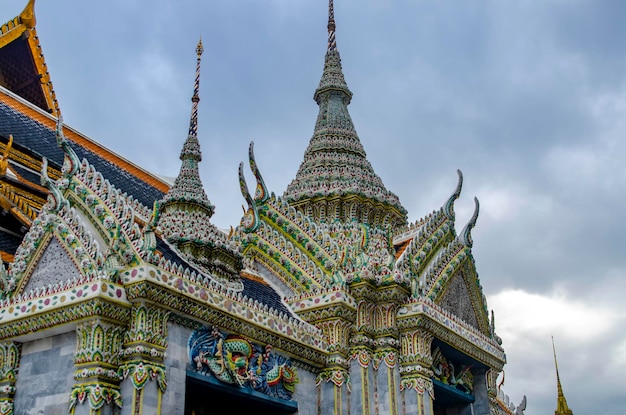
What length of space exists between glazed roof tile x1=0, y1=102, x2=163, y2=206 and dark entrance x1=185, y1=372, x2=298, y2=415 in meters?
5.78

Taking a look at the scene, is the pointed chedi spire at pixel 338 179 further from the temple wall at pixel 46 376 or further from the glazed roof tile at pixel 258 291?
the temple wall at pixel 46 376

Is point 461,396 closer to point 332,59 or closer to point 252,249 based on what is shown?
point 252,249

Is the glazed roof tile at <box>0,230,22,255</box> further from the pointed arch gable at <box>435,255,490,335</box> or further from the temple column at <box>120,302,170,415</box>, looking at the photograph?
the pointed arch gable at <box>435,255,490,335</box>

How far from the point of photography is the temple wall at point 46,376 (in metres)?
10.5

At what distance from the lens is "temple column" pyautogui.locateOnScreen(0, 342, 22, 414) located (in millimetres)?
10922

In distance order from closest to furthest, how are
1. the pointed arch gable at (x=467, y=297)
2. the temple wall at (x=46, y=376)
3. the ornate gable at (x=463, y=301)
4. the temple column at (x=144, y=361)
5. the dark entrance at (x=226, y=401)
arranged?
the temple column at (x=144, y=361) < the temple wall at (x=46, y=376) < the dark entrance at (x=226, y=401) < the ornate gable at (x=463, y=301) < the pointed arch gable at (x=467, y=297)

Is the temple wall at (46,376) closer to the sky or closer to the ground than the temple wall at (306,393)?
closer to the ground

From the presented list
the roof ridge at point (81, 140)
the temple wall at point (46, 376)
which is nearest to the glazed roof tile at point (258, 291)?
the temple wall at point (46, 376)

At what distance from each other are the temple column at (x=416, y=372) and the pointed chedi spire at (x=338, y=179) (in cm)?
417

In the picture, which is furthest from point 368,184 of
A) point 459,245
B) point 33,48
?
point 33,48

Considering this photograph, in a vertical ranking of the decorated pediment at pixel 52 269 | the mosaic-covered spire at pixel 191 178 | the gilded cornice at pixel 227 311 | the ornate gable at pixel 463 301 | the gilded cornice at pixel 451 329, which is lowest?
the gilded cornice at pixel 227 311

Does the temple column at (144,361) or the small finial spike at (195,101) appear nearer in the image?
the temple column at (144,361)

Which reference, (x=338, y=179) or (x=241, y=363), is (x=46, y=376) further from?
(x=338, y=179)

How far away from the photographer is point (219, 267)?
1424 cm
